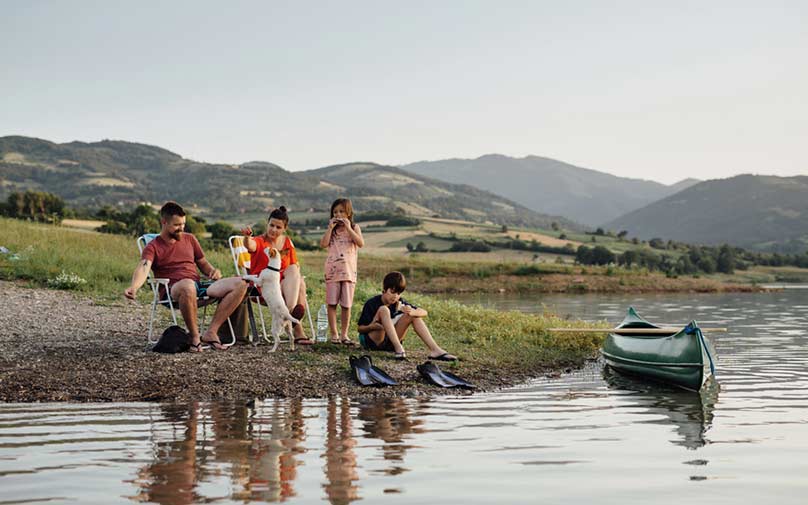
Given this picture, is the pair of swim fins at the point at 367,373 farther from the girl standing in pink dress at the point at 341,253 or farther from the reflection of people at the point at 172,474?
the reflection of people at the point at 172,474

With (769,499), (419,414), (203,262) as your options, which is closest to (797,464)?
(769,499)

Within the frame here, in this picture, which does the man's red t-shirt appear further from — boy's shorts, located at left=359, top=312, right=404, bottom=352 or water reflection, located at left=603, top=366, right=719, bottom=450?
water reflection, located at left=603, top=366, right=719, bottom=450

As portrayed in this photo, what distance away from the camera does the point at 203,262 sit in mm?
11836

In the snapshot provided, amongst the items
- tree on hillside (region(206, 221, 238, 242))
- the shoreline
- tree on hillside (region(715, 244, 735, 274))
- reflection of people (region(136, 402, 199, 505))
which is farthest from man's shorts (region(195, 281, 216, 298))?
tree on hillside (region(715, 244, 735, 274))

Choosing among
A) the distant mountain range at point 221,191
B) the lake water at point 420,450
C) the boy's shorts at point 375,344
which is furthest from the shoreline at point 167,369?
the distant mountain range at point 221,191

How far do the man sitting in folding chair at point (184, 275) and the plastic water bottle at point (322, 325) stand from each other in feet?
5.03

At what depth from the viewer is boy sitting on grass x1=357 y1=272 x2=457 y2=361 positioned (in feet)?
39.8

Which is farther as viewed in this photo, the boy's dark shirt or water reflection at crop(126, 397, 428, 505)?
the boy's dark shirt

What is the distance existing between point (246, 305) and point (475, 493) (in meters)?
7.06

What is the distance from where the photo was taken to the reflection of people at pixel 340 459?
587cm

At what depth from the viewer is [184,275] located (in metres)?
11.5

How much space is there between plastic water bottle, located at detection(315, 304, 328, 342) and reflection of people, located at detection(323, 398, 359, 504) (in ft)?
11.0

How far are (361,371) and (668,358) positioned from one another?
4537 millimetres

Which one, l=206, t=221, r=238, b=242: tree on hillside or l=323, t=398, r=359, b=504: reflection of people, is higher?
l=206, t=221, r=238, b=242: tree on hillside
